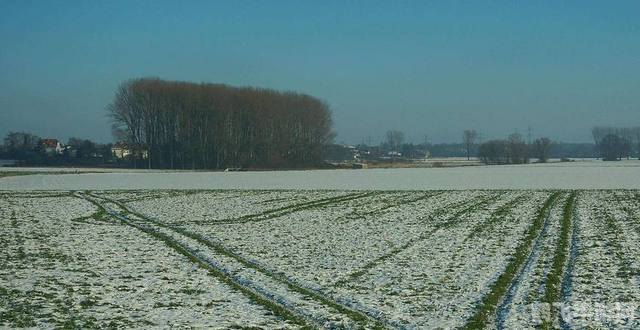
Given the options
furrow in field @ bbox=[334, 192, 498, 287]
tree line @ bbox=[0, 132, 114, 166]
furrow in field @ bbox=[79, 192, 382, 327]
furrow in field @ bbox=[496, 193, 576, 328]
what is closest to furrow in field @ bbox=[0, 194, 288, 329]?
furrow in field @ bbox=[79, 192, 382, 327]

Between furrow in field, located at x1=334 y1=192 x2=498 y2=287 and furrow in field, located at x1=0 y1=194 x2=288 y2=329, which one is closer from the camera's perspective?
furrow in field, located at x1=0 y1=194 x2=288 y2=329

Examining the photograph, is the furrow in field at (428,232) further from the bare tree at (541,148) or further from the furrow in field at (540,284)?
the bare tree at (541,148)

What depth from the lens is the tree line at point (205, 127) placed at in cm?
11238

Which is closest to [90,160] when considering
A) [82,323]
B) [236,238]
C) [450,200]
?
[450,200]

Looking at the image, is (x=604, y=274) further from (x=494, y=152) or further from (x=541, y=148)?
(x=541, y=148)

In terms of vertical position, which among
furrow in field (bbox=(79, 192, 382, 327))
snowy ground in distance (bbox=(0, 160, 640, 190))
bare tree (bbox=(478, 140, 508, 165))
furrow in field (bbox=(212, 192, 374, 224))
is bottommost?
furrow in field (bbox=(79, 192, 382, 327))

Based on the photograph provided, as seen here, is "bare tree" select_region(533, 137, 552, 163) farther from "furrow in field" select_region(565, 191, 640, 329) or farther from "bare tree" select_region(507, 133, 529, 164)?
"furrow in field" select_region(565, 191, 640, 329)

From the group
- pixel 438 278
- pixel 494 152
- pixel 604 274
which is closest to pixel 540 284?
pixel 604 274

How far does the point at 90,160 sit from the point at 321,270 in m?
114

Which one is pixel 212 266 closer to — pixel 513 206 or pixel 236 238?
pixel 236 238

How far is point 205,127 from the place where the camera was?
114938 mm

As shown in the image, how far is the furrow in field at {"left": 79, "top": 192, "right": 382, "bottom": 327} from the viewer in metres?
11.1

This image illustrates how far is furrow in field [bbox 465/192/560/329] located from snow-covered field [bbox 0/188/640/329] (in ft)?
0.17

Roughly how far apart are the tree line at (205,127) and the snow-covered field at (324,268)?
270 feet
